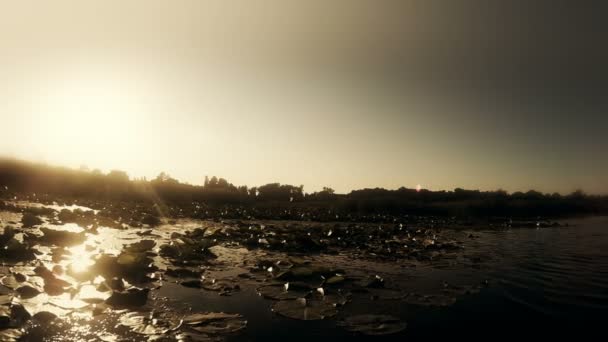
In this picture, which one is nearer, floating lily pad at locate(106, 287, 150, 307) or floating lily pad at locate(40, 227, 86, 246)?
floating lily pad at locate(106, 287, 150, 307)

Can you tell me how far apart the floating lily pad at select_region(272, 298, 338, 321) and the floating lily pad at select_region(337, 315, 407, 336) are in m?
0.42

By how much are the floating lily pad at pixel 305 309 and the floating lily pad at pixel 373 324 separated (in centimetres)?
42

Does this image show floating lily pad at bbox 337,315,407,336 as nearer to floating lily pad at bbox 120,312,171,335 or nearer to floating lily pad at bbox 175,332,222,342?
floating lily pad at bbox 175,332,222,342

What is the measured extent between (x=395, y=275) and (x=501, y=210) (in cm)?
4197

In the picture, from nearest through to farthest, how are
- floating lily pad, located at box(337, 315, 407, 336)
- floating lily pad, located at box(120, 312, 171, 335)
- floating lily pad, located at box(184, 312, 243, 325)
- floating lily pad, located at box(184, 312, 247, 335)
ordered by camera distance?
floating lily pad, located at box(120, 312, 171, 335) < floating lily pad, located at box(184, 312, 247, 335) < floating lily pad, located at box(337, 315, 407, 336) < floating lily pad, located at box(184, 312, 243, 325)

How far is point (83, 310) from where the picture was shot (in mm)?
5645

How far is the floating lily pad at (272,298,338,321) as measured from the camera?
19.0ft

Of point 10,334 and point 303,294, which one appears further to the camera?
point 303,294

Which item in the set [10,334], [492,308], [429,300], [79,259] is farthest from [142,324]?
[492,308]

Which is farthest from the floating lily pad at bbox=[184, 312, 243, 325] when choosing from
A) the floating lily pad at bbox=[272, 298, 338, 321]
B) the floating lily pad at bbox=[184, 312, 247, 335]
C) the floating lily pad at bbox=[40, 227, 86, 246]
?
the floating lily pad at bbox=[40, 227, 86, 246]

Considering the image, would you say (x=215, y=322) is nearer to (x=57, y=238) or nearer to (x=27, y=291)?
(x=27, y=291)

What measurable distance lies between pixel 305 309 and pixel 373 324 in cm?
116

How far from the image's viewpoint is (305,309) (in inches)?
239

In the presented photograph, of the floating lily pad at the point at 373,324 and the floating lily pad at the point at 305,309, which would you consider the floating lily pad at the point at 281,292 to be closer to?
the floating lily pad at the point at 305,309
